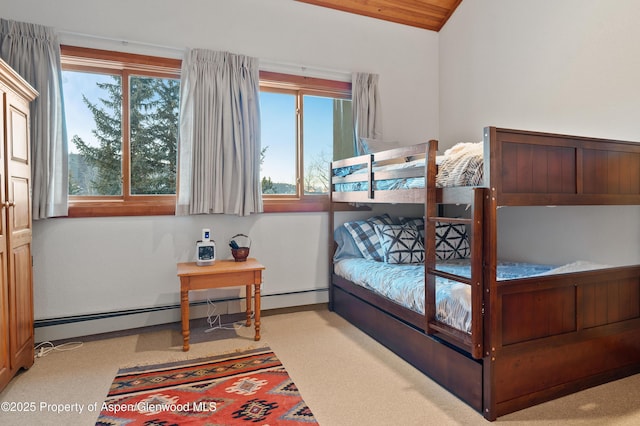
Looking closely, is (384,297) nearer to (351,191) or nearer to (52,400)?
(351,191)

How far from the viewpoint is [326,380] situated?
2.11 meters

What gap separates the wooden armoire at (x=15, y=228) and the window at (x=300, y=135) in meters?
1.71

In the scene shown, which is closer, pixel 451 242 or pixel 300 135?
pixel 451 242

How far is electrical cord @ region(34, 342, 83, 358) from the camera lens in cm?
250

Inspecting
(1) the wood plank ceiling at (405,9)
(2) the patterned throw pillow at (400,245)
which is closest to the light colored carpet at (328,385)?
(2) the patterned throw pillow at (400,245)

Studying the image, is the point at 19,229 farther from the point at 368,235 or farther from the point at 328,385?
the point at 368,235

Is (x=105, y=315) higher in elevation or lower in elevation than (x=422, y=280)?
lower

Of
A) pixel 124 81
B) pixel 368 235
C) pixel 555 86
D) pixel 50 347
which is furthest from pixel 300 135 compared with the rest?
pixel 50 347

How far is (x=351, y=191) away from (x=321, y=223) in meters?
0.61

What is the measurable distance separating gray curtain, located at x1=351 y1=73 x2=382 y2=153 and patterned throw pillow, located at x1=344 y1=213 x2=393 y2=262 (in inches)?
28.4

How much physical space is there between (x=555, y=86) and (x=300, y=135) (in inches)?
83.8

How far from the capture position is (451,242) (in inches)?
127

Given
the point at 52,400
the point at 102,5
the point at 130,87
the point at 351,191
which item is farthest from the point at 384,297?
the point at 102,5

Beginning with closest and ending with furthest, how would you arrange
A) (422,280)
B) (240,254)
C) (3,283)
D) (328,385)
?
(3,283), (328,385), (422,280), (240,254)
